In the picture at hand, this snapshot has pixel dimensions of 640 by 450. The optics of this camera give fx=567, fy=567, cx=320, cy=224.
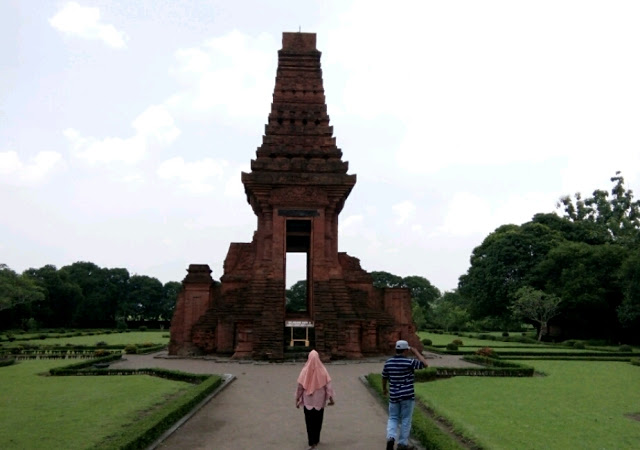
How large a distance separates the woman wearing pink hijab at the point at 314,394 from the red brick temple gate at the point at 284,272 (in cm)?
1253

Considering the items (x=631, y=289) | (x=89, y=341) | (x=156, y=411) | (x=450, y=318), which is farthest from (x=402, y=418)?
(x=450, y=318)

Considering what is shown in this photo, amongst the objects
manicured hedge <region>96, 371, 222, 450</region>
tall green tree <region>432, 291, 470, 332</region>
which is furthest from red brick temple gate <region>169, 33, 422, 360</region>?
tall green tree <region>432, 291, 470, 332</region>

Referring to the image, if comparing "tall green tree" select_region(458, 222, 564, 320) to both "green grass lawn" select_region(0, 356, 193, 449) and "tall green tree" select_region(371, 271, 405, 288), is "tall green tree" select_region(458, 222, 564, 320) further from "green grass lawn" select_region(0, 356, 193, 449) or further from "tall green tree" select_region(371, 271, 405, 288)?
"tall green tree" select_region(371, 271, 405, 288)

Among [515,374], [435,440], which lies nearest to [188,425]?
[435,440]

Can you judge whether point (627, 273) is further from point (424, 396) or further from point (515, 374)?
point (424, 396)

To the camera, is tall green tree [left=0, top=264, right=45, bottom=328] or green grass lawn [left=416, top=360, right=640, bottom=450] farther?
tall green tree [left=0, top=264, right=45, bottom=328]

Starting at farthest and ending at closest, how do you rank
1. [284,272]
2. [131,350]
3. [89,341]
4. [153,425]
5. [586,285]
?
[89,341] → [586,285] → [131,350] → [284,272] → [153,425]

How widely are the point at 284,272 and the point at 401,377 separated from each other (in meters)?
16.1

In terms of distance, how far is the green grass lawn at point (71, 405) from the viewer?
813 cm

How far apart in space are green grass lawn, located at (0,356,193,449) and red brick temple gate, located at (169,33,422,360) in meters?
6.58

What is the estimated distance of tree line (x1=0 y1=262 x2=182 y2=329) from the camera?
56.0 m

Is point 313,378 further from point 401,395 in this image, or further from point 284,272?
point 284,272

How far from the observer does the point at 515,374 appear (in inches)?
647

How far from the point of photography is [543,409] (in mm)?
10648
